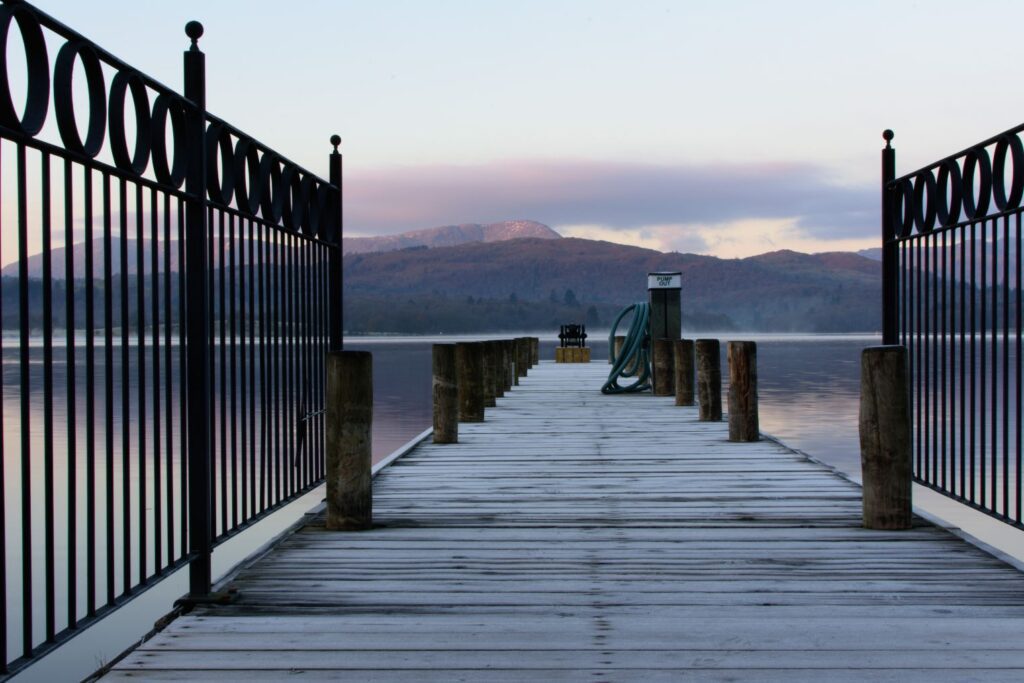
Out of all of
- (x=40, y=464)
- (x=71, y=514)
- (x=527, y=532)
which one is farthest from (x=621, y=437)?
(x=40, y=464)

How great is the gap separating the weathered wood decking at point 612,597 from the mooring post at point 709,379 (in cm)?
460

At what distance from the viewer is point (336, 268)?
319 inches

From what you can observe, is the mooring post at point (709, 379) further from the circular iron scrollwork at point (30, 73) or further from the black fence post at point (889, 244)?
the circular iron scrollwork at point (30, 73)

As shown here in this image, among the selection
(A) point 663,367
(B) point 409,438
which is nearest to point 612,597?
(A) point 663,367

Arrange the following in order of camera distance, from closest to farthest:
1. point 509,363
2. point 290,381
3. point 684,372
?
1. point 290,381
2. point 684,372
3. point 509,363

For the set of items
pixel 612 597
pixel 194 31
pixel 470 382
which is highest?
pixel 194 31

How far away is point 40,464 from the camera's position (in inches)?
937

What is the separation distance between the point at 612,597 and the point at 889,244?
4716 mm

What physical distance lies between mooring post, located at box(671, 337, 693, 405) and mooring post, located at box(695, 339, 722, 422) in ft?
7.12

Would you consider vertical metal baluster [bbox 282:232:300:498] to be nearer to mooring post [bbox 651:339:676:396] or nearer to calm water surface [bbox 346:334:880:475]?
calm water surface [bbox 346:334:880:475]

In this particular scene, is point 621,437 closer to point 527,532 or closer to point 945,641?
point 527,532

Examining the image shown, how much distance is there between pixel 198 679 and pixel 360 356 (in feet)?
8.13

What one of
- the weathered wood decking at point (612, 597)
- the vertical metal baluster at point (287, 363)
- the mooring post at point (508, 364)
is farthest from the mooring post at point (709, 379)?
the mooring post at point (508, 364)

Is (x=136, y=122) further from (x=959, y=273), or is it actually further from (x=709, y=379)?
(x=709, y=379)
